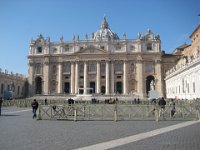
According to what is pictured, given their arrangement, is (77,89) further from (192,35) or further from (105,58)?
(192,35)

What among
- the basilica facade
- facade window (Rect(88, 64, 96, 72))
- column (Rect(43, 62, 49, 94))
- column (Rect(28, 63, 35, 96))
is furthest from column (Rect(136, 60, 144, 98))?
column (Rect(28, 63, 35, 96))

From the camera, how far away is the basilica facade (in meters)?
65.9

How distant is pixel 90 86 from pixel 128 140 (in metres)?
59.6

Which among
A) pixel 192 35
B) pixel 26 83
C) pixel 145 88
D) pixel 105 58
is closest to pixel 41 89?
pixel 26 83

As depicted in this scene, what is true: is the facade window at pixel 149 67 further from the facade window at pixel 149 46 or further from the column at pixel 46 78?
the column at pixel 46 78

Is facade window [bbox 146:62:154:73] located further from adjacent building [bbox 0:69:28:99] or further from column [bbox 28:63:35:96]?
adjacent building [bbox 0:69:28:99]

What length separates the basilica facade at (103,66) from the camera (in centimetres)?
6588

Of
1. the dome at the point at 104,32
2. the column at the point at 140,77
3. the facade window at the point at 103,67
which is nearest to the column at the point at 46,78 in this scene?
the facade window at the point at 103,67

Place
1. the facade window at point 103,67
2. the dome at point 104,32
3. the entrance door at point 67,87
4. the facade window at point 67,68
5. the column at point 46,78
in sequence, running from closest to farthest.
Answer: the facade window at point 103,67
the column at point 46,78
the facade window at point 67,68
the entrance door at point 67,87
the dome at point 104,32

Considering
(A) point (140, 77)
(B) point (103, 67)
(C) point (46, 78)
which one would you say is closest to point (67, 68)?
(C) point (46, 78)

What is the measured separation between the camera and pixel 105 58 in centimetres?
6675

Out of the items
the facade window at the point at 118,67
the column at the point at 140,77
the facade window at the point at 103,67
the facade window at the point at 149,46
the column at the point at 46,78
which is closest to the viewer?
the column at the point at 140,77

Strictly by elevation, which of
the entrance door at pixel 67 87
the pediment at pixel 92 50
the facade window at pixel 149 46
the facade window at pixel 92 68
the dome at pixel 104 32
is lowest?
the entrance door at pixel 67 87

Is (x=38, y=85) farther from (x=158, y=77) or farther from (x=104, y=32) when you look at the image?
(x=158, y=77)
